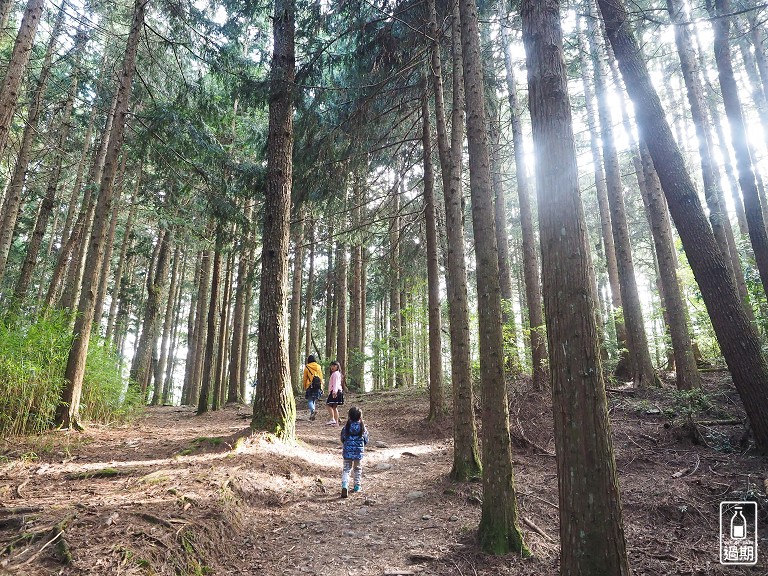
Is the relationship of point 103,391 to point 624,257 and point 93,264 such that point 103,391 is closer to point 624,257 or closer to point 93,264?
point 93,264

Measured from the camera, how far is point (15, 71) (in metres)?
6.39

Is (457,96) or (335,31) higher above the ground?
(335,31)

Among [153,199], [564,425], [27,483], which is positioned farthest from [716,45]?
[153,199]

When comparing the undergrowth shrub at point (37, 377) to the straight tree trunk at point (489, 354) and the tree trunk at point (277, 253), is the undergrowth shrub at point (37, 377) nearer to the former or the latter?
the tree trunk at point (277, 253)

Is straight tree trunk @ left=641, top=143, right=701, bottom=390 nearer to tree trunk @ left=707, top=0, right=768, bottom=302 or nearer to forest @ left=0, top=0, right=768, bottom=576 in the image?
forest @ left=0, top=0, right=768, bottom=576

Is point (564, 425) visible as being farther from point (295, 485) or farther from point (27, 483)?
point (27, 483)

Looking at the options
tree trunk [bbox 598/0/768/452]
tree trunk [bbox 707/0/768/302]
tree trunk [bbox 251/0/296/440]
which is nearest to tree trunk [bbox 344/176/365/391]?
tree trunk [bbox 251/0/296/440]

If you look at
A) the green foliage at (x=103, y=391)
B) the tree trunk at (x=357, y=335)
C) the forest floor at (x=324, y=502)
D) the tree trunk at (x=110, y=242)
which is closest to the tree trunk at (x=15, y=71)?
the green foliage at (x=103, y=391)

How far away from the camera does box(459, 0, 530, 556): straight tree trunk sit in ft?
12.5

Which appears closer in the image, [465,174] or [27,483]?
[27,483]

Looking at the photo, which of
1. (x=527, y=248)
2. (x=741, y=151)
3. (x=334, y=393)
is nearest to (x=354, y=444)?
(x=334, y=393)

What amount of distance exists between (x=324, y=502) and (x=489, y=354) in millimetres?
2974

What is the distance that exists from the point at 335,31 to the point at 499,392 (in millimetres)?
8749

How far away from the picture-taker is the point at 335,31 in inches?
358
